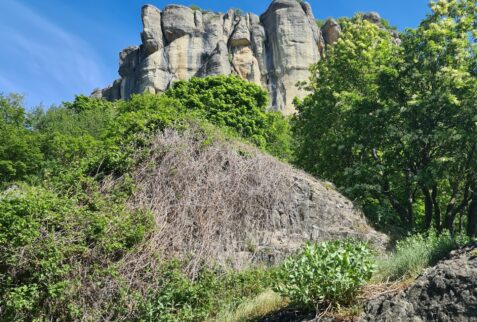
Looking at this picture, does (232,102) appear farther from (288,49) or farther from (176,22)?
(176,22)

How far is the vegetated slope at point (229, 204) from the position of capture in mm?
9133

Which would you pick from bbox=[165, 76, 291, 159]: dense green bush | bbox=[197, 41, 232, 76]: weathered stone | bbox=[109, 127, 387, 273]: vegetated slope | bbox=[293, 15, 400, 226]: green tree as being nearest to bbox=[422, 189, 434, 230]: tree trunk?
bbox=[293, 15, 400, 226]: green tree

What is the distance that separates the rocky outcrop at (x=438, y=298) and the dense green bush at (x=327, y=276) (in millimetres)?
306

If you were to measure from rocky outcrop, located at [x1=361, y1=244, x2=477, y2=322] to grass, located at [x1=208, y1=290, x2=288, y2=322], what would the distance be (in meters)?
1.52

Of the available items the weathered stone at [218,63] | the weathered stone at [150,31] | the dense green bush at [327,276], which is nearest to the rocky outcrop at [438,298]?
the dense green bush at [327,276]

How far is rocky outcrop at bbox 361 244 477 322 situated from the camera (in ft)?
15.2

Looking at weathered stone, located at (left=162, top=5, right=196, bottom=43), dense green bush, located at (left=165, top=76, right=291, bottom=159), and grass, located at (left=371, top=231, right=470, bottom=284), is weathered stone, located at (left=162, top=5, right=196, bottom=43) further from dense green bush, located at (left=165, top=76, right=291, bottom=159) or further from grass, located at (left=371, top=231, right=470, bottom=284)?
grass, located at (left=371, top=231, right=470, bottom=284)

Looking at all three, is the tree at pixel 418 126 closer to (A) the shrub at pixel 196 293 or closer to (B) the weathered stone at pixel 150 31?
(A) the shrub at pixel 196 293

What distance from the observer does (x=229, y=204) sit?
1012cm

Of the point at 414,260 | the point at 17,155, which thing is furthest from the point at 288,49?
the point at 414,260

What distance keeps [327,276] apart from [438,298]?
43.7 inches

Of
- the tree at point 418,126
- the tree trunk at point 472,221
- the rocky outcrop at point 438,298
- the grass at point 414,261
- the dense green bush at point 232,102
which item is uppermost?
the dense green bush at point 232,102

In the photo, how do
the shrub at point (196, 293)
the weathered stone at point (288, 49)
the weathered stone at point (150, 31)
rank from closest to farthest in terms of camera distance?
1. the shrub at point (196, 293)
2. the weathered stone at point (150, 31)
3. the weathered stone at point (288, 49)

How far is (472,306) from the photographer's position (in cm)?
456
